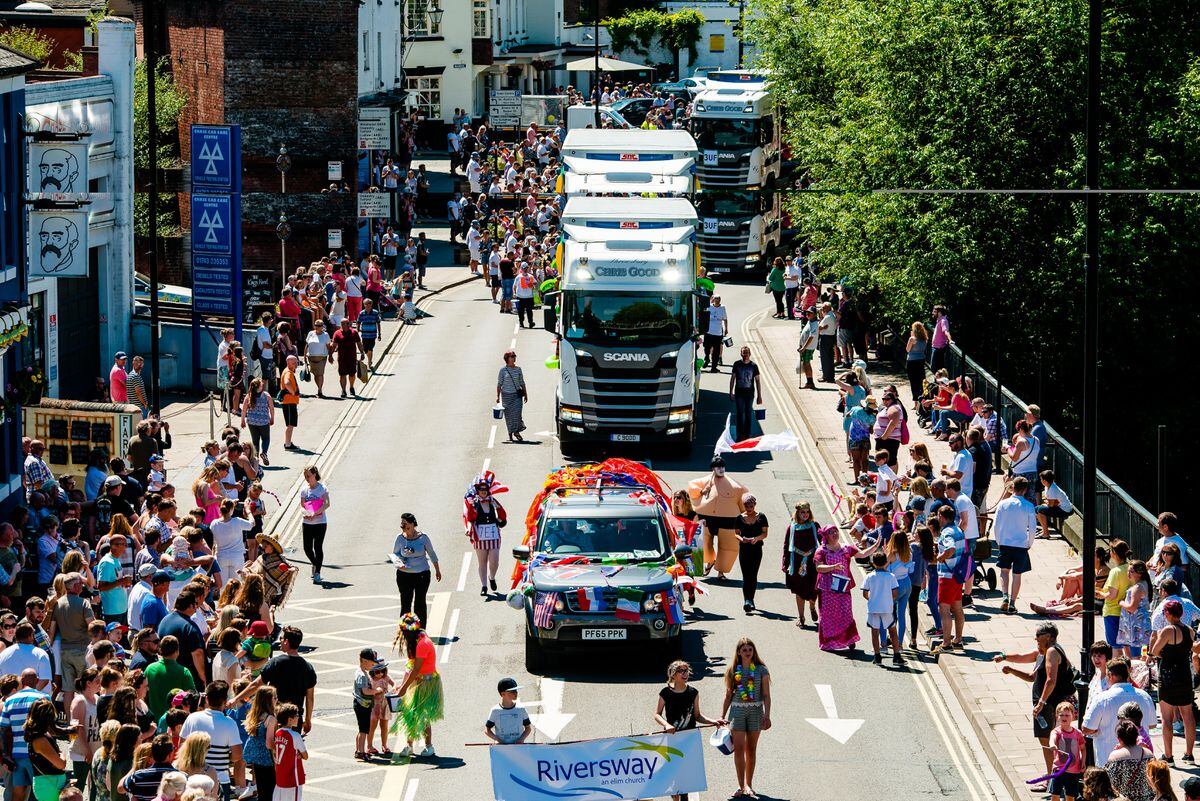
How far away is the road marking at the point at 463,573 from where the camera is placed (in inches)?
1043

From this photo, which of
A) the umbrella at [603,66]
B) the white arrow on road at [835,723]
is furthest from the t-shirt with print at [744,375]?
the umbrella at [603,66]

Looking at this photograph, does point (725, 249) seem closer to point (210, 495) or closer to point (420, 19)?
point (210, 495)

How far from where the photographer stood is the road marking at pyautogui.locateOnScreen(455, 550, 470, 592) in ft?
86.9

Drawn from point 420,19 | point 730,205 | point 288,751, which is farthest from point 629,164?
point 420,19

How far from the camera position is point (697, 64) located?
114m

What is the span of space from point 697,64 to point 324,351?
78.4 metres

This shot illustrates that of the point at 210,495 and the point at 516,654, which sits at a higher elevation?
the point at 210,495

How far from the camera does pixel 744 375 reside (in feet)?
113

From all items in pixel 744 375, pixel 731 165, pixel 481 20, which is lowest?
pixel 744 375

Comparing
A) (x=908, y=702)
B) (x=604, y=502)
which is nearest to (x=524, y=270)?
(x=604, y=502)

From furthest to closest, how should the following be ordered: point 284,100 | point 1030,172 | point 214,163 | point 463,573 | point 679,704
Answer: point 284,100, point 1030,172, point 214,163, point 463,573, point 679,704

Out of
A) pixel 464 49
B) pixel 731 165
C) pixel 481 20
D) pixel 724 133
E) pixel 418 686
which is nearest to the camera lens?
pixel 418 686

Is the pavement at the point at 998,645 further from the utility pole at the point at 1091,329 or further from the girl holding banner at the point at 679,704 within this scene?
the girl holding banner at the point at 679,704

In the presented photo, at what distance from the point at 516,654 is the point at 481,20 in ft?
228
